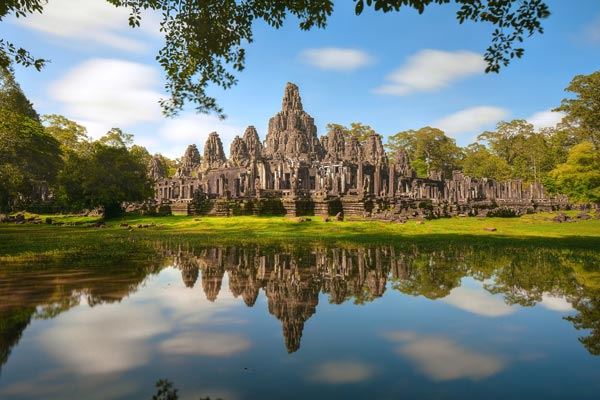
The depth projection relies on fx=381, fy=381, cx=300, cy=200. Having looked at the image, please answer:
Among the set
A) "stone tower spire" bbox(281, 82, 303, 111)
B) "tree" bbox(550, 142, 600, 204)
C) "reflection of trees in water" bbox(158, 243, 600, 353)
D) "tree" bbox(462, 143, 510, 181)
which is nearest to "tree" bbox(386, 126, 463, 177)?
"tree" bbox(462, 143, 510, 181)

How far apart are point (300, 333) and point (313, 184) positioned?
162 feet

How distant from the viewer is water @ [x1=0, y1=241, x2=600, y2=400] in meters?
3.03

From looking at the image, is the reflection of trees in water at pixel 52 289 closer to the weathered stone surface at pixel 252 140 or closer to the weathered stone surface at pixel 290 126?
the weathered stone surface at pixel 290 126

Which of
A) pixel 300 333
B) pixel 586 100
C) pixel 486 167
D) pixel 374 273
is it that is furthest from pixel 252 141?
pixel 300 333

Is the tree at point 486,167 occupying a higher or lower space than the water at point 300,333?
higher

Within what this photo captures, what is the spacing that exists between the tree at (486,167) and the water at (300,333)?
Answer: 249 feet

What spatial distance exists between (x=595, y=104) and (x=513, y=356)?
50314mm

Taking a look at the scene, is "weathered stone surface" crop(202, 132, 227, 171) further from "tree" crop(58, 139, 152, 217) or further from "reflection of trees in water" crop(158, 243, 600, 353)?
"reflection of trees in water" crop(158, 243, 600, 353)

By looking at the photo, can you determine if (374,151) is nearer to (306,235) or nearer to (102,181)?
(102,181)

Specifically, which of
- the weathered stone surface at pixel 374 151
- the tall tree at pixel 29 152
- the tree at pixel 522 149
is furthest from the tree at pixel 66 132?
the tree at pixel 522 149

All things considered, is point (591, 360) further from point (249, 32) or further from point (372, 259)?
point (249, 32)

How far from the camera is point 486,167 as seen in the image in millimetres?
77062

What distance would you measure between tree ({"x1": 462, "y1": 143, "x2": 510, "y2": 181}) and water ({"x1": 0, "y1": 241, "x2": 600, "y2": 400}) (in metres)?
75.9

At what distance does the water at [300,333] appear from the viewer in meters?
3.03
